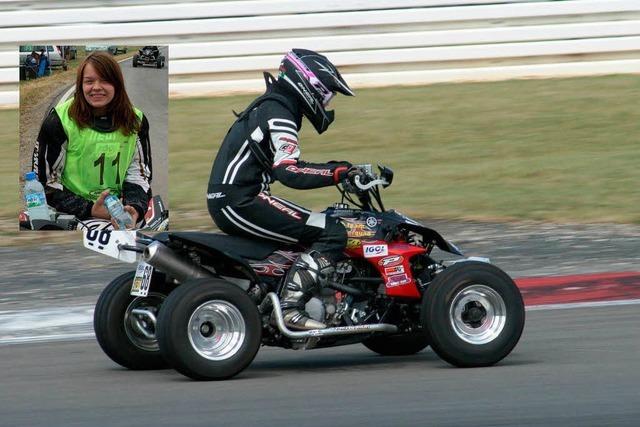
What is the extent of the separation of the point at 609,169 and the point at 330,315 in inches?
367

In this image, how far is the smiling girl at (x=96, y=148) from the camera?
33.5 feet

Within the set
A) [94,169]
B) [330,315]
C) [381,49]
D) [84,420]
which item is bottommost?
[84,420]

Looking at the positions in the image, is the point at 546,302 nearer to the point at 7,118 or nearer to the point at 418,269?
the point at 418,269

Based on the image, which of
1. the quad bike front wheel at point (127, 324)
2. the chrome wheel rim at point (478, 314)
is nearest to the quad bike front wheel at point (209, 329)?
the quad bike front wheel at point (127, 324)

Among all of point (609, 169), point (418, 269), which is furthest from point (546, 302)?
point (609, 169)

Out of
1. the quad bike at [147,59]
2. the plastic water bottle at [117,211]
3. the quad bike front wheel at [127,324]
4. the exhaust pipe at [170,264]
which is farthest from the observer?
the quad bike at [147,59]

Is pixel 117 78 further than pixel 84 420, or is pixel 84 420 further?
pixel 117 78

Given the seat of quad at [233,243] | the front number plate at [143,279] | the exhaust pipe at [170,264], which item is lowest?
the front number plate at [143,279]

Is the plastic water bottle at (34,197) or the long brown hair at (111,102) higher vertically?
the long brown hair at (111,102)

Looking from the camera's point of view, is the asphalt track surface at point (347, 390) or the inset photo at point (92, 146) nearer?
the asphalt track surface at point (347, 390)

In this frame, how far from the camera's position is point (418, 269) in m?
7.77

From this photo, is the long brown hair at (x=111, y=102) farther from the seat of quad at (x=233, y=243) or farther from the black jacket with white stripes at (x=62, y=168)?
the seat of quad at (x=233, y=243)

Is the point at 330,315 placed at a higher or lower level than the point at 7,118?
lower

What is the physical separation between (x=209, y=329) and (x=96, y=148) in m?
3.59
